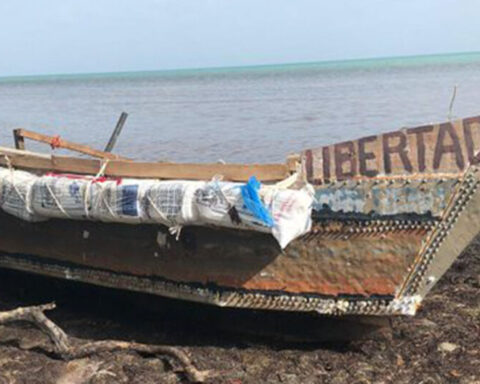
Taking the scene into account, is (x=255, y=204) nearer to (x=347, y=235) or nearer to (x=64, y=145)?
(x=347, y=235)

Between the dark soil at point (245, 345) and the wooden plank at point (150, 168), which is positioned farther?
the dark soil at point (245, 345)

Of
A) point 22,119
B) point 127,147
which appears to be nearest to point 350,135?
point 127,147

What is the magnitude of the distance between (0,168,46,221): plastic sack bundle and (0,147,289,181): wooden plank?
174 millimetres

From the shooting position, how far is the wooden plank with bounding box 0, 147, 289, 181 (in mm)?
3879

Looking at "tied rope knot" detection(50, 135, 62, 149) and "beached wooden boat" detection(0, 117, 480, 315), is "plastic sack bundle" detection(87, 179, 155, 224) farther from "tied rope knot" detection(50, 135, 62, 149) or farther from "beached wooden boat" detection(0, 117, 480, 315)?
"tied rope knot" detection(50, 135, 62, 149)

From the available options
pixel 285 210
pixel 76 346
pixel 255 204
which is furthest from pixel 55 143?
pixel 285 210

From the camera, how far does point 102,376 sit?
13.3 ft

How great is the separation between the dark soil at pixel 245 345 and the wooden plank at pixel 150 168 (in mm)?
1146

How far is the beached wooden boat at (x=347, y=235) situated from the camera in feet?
12.1

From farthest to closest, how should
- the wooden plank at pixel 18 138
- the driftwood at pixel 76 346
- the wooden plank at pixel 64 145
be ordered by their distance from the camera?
the wooden plank at pixel 18 138, the wooden plank at pixel 64 145, the driftwood at pixel 76 346

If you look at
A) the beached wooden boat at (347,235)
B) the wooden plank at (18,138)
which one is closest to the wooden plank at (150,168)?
the beached wooden boat at (347,235)

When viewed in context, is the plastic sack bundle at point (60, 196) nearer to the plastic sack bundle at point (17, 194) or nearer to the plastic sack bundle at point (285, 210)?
the plastic sack bundle at point (17, 194)

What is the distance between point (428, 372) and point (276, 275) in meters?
1.18

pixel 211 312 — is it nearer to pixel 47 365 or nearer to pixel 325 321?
pixel 325 321
